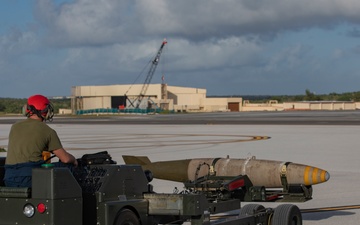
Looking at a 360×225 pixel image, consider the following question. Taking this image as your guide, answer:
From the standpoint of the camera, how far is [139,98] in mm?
169000

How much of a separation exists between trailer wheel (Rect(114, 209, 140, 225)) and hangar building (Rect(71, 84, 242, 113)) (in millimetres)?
155876

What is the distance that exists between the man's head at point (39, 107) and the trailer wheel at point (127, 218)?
1.61 meters

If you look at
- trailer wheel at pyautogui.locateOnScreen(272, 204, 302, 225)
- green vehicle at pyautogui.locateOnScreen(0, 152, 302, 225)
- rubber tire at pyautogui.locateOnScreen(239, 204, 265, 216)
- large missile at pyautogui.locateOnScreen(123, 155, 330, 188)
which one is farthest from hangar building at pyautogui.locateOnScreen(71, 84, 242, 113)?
green vehicle at pyautogui.locateOnScreen(0, 152, 302, 225)

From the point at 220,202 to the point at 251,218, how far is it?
0.61 m

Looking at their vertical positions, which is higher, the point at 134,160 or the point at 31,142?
the point at 31,142

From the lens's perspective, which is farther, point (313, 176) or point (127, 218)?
point (313, 176)

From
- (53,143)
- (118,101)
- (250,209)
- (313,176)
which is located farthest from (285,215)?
(118,101)

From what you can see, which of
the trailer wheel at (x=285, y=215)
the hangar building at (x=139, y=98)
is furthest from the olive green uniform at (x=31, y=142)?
the hangar building at (x=139, y=98)

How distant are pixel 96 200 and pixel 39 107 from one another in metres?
1.47

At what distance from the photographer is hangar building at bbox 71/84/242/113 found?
170m

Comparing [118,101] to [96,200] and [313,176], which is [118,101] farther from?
[96,200]

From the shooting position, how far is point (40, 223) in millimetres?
7871

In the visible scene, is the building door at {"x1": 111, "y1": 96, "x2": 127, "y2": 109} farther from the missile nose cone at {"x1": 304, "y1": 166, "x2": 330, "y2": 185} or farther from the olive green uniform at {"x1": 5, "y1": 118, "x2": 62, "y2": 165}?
the olive green uniform at {"x1": 5, "y1": 118, "x2": 62, "y2": 165}

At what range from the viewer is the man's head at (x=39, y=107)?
891 centimetres
